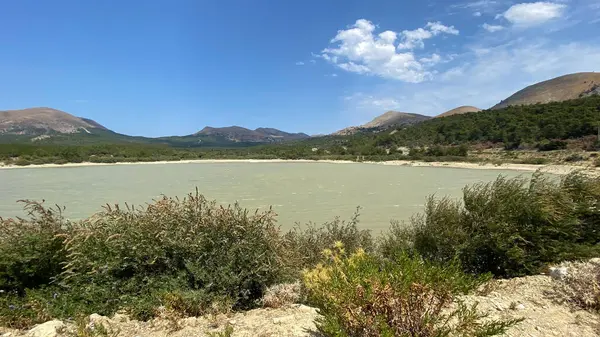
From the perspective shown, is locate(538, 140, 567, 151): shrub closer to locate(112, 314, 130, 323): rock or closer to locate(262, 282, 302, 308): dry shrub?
locate(262, 282, 302, 308): dry shrub

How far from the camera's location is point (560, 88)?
145 metres

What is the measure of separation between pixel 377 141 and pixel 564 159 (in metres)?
51.3

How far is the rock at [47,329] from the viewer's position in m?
3.20

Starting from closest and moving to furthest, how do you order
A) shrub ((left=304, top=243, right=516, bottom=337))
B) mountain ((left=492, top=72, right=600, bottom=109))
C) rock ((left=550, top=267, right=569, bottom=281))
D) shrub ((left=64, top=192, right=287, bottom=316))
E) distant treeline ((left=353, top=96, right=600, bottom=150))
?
shrub ((left=304, top=243, right=516, bottom=337)), shrub ((left=64, top=192, right=287, bottom=316)), rock ((left=550, top=267, right=569, bottom=281)), distant treeline ((left=353, top=96, right=600, bottom=150)), mountain ((left=492, top=72, right=600, bottom=109))

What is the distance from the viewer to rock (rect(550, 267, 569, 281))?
417cm

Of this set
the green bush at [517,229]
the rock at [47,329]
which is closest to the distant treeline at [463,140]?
the green bush at [517,229]

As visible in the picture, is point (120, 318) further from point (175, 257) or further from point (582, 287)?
point (582, 287)

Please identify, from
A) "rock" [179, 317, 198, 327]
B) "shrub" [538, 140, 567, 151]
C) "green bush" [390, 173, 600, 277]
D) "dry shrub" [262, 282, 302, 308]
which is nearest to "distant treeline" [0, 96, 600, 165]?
"shrub" [538, 140, 567, 151]

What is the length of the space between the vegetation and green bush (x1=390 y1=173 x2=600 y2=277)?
0.06 ft

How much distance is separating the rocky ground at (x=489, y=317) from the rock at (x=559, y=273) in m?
0.04

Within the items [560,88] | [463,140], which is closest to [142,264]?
[463,140]

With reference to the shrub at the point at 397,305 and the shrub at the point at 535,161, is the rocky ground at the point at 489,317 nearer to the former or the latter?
the shrub at the point at 397,305

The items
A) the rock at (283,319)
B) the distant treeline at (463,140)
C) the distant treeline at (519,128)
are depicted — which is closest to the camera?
the rock at (283,319)

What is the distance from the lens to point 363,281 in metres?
2.79
